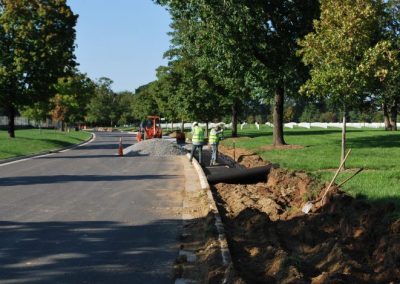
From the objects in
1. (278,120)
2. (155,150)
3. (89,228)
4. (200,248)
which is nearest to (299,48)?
(278,120)

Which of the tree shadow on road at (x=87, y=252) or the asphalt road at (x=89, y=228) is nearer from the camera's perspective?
the tree shadow on road at (x=87, y=252)

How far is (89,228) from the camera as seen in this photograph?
9016mm

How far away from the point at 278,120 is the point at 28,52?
18.7 m

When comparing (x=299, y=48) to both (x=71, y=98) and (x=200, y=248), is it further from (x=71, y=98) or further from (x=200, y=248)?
(x=71, y=98)

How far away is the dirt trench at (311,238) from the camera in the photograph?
Result: 19.5 ft

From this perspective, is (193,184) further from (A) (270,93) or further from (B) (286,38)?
(A) (270,93)

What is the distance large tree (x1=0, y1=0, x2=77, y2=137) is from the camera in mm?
37531

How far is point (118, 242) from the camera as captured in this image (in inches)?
316

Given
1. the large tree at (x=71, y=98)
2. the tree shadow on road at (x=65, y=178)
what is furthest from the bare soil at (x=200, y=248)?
the large tree at (x=71, y=98)

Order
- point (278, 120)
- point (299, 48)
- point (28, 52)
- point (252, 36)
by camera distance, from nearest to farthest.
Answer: point (252, 36), point (299, 48), point (278, 120), point (28, 52)

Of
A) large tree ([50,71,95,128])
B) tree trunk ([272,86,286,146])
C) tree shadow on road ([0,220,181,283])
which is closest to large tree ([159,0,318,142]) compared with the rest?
tree trunk ([272,86,286,146])

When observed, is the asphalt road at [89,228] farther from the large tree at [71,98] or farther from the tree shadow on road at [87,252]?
the large tree at [71,98]

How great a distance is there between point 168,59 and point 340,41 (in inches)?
1792

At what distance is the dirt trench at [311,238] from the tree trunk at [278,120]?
15675mm
